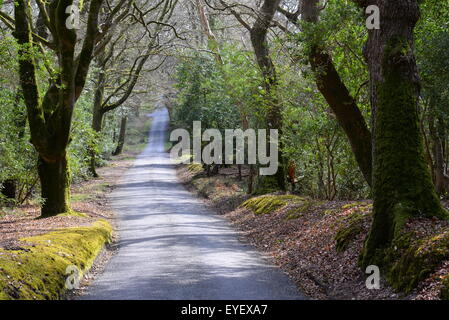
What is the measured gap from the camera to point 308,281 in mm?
9570

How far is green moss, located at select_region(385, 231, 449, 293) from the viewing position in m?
7.21

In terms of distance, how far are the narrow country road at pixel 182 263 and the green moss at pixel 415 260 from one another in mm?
1696

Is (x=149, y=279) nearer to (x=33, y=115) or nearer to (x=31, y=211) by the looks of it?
(x=33, y=115)

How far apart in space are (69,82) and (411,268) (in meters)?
11.8

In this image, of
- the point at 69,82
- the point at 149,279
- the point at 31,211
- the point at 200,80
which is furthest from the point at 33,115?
the point at 200,80

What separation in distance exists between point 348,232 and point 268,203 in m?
8.28

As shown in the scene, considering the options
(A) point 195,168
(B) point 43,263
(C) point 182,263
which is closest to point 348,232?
(C) point 182,263

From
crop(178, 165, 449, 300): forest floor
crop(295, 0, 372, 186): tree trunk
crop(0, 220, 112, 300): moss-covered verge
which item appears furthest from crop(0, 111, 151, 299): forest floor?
crop(295, 0, 372, 186): tree trunk

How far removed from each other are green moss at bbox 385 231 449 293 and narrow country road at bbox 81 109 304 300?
66.8 inches

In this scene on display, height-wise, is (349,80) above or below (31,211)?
above

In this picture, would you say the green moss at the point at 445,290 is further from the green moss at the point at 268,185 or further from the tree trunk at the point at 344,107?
the green moss at the point at 268,185

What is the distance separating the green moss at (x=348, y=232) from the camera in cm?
1048

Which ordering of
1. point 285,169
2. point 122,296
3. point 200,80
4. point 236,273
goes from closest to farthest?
point 122,296, point 236,273, point 285,169, point 200,80

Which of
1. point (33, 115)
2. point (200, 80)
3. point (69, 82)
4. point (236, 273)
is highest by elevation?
point (200, 80)
